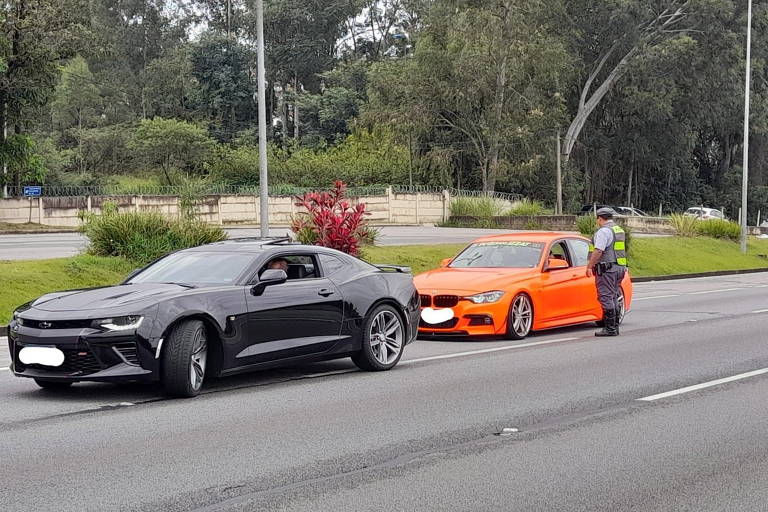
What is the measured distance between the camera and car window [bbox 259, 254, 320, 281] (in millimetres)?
10469

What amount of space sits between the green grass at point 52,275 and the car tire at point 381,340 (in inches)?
307

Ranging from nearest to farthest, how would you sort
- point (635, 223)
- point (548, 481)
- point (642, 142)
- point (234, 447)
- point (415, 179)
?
1. point (548, 481)
2. point (234, 447)
3. point (635, 223)
4. point (415, 179)
5. point (642, 142)

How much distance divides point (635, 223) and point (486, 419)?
144ft

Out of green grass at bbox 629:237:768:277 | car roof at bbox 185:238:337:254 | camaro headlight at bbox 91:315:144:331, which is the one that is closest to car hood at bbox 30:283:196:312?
camaro headlight at bbox 91:315:144:331

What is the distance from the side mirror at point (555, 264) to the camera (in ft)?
48.7

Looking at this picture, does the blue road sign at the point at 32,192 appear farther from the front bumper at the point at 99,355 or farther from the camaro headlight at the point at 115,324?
the camaro headlight at the point at 115,324

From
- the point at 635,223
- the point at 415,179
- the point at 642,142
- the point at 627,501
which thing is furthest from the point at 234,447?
the point at 642,142

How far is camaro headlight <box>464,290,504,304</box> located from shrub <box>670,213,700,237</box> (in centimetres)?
2867

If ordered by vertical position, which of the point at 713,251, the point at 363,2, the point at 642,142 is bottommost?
the point at 713,251

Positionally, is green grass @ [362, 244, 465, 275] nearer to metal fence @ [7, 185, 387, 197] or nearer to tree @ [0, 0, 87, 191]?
metal fence @ [7, 185, 387, 197]

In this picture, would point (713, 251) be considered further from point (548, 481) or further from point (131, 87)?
point (131, 87)

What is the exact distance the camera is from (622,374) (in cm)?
1098

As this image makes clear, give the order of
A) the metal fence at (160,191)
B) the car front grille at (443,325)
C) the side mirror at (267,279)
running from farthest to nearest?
the metal fence at (160,191)
the car front grille at (443,325)
the side mirror at (267,279)

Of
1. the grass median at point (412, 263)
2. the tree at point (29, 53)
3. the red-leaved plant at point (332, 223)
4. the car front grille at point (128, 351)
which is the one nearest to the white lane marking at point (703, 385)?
the car front grille at point (128, 351)
